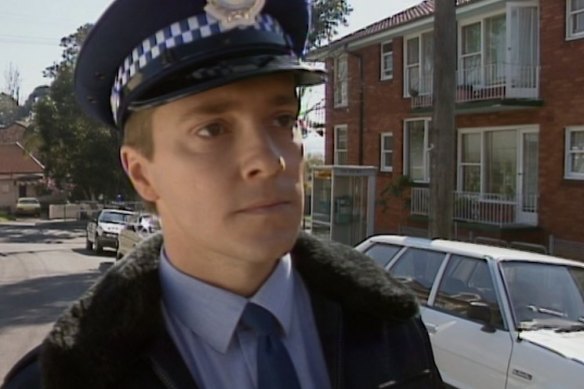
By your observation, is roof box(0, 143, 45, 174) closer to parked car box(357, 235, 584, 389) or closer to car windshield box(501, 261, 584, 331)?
parked car box(357, 235, 584, 389)

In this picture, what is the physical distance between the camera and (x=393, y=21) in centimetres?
2173

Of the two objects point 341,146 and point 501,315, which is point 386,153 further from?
point 501,315

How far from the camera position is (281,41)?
4.98 ft

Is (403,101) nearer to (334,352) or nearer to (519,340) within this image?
(519,340)

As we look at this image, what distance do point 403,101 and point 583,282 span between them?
15.4 m

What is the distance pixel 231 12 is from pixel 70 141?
45.9 meters

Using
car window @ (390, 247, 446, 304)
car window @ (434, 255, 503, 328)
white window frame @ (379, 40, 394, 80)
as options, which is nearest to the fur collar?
car window @ (434, 255, 503, 328)

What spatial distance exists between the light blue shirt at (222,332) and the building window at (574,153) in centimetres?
1463

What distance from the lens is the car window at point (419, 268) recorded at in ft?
21.6

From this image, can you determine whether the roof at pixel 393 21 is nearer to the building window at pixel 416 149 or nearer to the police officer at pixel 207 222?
the building window at pixel 416 149

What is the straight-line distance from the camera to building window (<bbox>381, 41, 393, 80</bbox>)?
21875 mm

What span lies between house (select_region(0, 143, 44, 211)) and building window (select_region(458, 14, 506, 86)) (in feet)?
161

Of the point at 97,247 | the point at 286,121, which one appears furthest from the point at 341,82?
the point at 286,121

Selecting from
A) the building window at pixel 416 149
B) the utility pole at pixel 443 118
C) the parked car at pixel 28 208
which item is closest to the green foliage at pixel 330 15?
the building window at pixel 416 149
